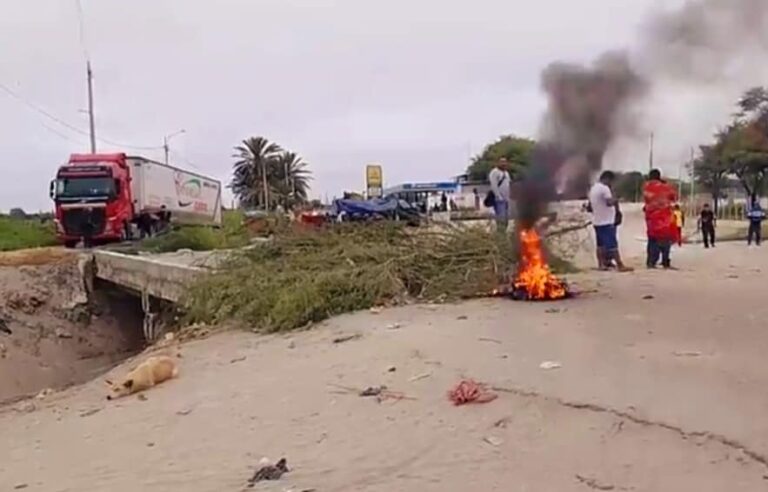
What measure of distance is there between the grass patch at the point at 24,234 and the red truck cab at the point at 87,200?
241 inches

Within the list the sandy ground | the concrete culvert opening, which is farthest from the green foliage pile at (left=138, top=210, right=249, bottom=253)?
the sandy ground

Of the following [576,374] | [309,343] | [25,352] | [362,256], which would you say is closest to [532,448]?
[576,374]

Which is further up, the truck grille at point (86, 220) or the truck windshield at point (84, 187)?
the truck windshield at point (84, 187)

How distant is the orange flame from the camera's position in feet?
39.6

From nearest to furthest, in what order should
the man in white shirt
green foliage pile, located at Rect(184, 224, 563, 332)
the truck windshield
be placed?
1. green foliage pile, located at Rect(184, 224, 563, 332)
2. the man in white shirt
3. the truck windshield

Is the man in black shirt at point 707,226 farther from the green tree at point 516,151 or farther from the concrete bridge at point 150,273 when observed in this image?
the concrete bridge at point 150,273

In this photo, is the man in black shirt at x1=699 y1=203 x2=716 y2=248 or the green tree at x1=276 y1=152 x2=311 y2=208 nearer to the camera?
the man in black shirt at x1=699 y1=203 x2=716 y2=248

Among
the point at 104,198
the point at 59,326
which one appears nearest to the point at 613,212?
the point at 59,326

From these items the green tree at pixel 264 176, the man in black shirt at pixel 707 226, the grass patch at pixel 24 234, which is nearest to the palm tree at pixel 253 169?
the green tree at pixel 264 176

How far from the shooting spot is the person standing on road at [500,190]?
15.0 metres

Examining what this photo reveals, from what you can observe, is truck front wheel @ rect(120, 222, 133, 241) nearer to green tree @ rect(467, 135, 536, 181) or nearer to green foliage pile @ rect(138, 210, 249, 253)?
green foliage pile @ rect(138, 210, 249, 253)

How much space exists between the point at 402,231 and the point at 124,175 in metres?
20.1

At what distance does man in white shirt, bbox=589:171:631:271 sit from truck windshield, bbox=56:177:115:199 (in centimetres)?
2082

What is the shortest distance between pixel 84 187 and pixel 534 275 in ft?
75.5
